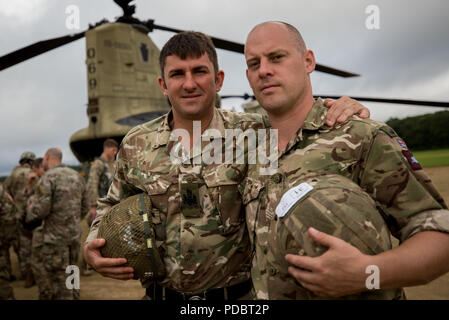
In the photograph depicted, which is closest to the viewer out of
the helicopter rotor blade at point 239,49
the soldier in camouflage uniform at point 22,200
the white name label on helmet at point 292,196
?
the white name label on helmet at point 292,196

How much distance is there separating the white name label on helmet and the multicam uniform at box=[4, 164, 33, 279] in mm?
6590

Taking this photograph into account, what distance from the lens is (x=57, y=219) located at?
487cm

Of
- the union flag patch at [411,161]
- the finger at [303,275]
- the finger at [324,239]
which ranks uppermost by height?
the union flag patch at [411,161]

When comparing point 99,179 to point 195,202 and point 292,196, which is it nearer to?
point 195,202

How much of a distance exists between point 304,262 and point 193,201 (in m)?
→ 0.85

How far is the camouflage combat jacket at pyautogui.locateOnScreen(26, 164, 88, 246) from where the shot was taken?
15.5 feet

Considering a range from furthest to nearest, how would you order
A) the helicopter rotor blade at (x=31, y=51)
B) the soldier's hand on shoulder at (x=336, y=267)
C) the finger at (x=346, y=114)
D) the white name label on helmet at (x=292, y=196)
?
the helicopter rotor blade at (x=31, y=51)
the finger at (x=346, y=114)
the white name label on helmet at (x=292, y=196)
the soldier's hand on shoulder at (x=336, y=267)

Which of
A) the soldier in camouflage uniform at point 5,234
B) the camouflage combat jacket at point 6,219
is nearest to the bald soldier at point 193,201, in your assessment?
the soldier in camouflage uniform at point 5,234

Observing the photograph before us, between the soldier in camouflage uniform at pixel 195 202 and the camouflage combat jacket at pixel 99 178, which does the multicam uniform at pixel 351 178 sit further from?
the camouflage combat jacket at pixel 99 178

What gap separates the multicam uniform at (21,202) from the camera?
21.1 feet

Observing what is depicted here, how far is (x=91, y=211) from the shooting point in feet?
18.7

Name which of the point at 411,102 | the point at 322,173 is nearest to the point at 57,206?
the point at 322,173

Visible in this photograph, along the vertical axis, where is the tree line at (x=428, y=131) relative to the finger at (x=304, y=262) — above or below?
above
